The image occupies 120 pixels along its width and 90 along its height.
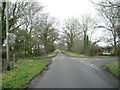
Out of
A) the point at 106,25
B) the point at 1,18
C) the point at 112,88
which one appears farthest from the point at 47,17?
the point at 112,88

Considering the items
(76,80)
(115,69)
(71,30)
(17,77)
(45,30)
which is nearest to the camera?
(76,80)

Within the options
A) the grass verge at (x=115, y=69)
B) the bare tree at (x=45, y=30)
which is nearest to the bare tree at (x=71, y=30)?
the bare tree at (x=45, y=30)

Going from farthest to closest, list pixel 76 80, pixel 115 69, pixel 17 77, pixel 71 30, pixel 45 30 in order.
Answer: pixel 71 30, pixel 45 30, pixel 115 69, pixel 17 77, pixel 76 80

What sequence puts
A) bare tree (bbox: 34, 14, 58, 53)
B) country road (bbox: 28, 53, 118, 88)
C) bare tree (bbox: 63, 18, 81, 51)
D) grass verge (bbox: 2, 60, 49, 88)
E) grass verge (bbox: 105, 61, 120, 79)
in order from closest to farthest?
country road (bbox: 28, 53, 118, 88)
grass verge (bbox: 2, 60, 49, 88)
grass verge (bbox: 105, 61, 120, 79)
bare tree (bbox: 34, 14, 58, 53)
bare tree (bbox: 63, 18, 81, 51)

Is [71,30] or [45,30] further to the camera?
[71,30]

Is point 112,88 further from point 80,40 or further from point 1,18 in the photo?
point 80,40

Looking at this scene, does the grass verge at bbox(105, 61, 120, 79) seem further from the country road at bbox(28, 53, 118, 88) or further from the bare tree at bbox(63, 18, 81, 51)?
the bare tree at bbox(63, 18, 81, 51)

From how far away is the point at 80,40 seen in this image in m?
90.6

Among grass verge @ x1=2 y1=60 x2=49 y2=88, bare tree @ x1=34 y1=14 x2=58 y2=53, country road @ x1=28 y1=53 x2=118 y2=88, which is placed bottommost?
country road @ x1=28 y1=53 x2=118 y2=88

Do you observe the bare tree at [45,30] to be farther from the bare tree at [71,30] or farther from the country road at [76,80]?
the country road at [76,80]

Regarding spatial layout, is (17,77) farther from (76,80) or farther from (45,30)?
(45,30)

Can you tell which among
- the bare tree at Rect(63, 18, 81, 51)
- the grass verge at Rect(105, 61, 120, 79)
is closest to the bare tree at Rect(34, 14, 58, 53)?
the bare tree at Rect(63, 18, 81, 51)

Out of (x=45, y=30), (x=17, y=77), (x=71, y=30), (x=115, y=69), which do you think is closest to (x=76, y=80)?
(x=17, y=77)

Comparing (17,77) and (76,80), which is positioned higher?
(17,77)
